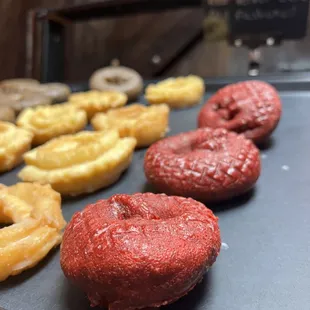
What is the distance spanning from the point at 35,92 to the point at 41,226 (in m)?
1.24

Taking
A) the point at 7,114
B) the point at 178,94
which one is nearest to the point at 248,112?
the point at 178,94

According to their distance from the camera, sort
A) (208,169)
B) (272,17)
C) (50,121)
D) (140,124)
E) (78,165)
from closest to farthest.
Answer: (208,169), (78,165), (140,124), (50,121), (272,17)

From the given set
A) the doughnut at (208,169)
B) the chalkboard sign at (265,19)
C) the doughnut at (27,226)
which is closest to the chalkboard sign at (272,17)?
the chalkboard sign at (265,19)

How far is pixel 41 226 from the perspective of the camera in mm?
1033

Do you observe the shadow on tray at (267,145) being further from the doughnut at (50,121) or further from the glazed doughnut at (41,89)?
the glazed doughnut at (41,89)

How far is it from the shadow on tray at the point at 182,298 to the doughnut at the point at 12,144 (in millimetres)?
734

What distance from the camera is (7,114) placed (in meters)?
1.81

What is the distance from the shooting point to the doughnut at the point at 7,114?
5.87 feet

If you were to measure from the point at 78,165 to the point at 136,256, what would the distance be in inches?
24.8

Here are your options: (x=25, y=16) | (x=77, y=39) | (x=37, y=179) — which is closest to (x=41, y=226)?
(x=37, y=179)

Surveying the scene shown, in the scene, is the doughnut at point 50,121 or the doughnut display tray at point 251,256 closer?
the doughnut display tray at point 251,256

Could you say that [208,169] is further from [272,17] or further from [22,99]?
[272,17]

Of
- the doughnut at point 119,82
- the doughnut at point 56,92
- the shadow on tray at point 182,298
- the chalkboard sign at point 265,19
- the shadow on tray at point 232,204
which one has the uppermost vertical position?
the chalkboard sign at point 265,19

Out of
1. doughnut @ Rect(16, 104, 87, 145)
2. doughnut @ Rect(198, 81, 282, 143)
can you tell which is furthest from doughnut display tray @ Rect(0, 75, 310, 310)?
doughnut @ Rect(16, 104, 87, 145)
